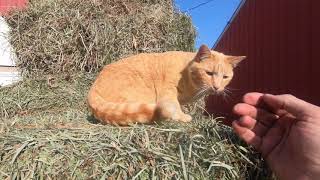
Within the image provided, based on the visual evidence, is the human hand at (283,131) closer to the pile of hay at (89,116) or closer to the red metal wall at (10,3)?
the pile of hay at (89,116)

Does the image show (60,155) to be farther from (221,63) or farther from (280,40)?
(280,40)

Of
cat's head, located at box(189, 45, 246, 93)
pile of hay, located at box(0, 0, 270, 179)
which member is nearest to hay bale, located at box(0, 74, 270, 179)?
pile of hay, located at box(0, 0, 270, 179)

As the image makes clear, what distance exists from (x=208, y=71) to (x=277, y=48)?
1.35 metres

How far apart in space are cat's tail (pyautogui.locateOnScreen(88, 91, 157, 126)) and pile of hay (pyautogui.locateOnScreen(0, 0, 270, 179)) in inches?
2.8

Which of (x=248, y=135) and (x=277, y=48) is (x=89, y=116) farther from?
(x=277, y=48)

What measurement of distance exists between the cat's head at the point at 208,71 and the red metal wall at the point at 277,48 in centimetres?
74

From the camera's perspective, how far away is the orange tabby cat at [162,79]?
2666 mm

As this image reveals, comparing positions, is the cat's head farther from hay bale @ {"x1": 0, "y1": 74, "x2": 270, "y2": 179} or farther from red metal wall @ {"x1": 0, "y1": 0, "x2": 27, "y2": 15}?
red metal wall @ {"x1": 0, "y1": 0, "x2": 27, "y2": 15}

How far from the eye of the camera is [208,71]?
2.80 meters

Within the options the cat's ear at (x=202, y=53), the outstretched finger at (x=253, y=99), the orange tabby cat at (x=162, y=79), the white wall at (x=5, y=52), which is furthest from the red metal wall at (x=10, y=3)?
the outstretched finger at (x=253, y=99)

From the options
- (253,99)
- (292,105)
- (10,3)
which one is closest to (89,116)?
(253,99)

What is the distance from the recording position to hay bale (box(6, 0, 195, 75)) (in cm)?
357

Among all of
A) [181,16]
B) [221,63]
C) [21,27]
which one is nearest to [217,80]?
[221,63]

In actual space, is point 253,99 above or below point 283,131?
above
